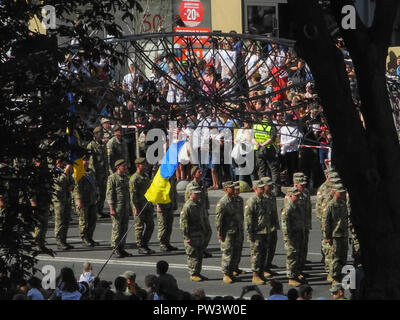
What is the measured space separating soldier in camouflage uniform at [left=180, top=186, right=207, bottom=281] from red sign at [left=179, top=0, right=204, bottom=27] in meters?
9.74

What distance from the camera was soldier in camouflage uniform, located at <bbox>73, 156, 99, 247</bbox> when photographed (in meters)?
22.1

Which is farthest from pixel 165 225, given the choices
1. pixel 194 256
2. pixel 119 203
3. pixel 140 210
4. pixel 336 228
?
pixel 336 228

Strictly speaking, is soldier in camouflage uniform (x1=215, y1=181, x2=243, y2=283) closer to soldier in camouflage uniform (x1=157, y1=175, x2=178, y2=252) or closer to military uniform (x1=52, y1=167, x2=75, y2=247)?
soldier in camouflage uniform (x1=157, y1=175, x2=178, y2=252)

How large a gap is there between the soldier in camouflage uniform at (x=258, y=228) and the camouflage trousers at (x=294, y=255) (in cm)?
40

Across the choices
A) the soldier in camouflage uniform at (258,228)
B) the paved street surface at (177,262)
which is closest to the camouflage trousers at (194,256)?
the paved street surface at (177,262)

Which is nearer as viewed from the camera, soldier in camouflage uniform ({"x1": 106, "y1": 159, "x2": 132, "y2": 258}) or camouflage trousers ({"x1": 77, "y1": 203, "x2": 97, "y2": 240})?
soldier in camouflage uniform ({"x1": 106, "y1": 159, "x2": 132, "y2": 258})

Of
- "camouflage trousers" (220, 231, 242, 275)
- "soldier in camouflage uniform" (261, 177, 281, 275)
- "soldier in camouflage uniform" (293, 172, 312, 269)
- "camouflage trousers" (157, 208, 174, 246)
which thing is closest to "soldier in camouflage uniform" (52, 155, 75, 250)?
"camouflage trousers" (157, 208, 174, 246)

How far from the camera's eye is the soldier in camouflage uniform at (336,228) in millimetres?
19047

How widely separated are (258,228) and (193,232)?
43.7 inches

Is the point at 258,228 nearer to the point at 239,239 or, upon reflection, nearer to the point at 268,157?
the point at 239,239

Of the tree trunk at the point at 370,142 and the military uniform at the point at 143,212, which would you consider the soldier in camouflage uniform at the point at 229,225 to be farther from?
the tree trunk at the point at 370,142

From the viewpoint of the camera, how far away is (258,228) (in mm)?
19609
